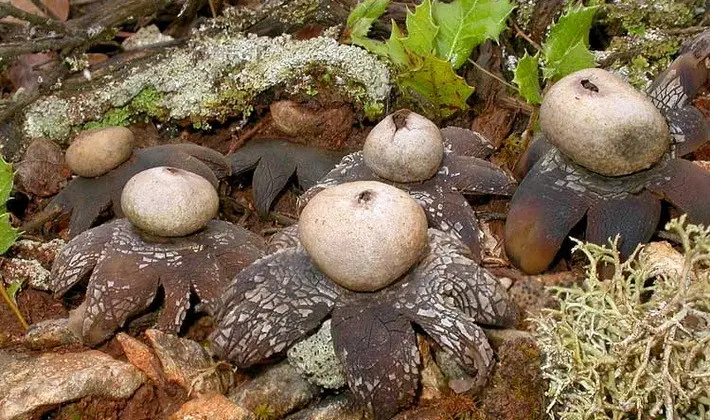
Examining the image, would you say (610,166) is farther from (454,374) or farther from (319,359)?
(319,359)

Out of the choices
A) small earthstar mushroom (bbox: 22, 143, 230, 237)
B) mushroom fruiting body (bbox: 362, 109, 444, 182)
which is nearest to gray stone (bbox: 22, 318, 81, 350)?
small earthstar mushroom (bbox: 22, 143, 230, 237)

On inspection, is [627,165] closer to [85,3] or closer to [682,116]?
[682,116]

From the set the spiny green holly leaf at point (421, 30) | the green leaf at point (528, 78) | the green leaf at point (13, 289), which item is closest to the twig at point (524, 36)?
the green leaf at point (528, 78)

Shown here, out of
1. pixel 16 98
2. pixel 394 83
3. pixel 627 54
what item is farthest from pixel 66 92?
pixel 627 54

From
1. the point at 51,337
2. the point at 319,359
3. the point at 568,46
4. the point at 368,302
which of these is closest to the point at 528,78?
the point at 568,46

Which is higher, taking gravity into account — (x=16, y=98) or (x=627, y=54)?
(x=627, y=54)

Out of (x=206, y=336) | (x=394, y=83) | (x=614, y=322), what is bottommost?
(x=206, y=336)
